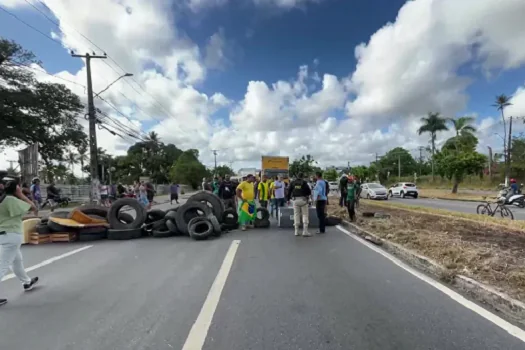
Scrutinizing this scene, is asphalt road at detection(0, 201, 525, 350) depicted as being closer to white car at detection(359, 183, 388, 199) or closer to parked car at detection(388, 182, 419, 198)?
white car at detection(359, 183, 388, 199)

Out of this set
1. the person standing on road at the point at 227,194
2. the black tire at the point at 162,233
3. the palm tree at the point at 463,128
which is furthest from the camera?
the palm tree at the point at 463,128

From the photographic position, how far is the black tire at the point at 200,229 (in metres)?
10.5

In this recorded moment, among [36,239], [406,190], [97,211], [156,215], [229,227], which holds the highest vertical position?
[97,211]

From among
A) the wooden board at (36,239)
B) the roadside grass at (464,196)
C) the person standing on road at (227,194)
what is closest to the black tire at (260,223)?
the person standing on road at (227,194)

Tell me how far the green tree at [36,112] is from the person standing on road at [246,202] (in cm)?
2671

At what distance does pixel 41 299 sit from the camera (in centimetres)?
531

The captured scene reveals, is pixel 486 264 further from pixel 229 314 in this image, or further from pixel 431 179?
pixel 431 179

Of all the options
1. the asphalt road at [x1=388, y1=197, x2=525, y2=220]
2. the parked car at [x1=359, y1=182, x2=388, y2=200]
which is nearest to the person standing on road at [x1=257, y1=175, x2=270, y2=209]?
the asphalt road at [x1=388, y1=197, x2=525, y2=220]

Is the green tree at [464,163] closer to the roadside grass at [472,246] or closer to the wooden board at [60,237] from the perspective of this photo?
the roadside grass at [472,246]

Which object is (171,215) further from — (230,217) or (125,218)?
(230,217)

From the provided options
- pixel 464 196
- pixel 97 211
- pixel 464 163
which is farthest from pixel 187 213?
pixel 464 163

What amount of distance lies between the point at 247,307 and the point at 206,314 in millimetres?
525

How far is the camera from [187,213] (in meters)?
11.8

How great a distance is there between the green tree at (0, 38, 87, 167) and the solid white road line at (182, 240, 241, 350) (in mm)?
31341
